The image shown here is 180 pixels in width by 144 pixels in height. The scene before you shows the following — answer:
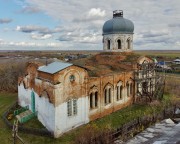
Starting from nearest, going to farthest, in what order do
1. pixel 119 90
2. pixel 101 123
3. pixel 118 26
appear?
pixel 101 123, pixel 119 90, pixel 118 26

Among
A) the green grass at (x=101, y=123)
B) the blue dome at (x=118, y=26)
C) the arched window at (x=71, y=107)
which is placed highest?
the blue dome at (x=118, y=26)

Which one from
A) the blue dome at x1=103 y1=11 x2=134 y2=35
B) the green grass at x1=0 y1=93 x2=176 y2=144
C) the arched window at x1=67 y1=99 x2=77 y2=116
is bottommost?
the green grass at x1=0 y1=93 x2=176 y2=144

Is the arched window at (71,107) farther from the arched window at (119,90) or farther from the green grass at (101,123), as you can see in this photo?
the arched window at (119,90)

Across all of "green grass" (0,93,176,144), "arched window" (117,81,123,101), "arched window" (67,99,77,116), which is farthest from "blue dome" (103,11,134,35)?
"arched window" (67,99,77,116)

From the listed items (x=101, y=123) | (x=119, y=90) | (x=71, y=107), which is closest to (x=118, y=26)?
(x=119, y=90)

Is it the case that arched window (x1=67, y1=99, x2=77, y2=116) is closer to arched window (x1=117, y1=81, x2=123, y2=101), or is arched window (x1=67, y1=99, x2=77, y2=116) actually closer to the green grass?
the green grass

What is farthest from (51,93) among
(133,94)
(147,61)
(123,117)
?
(147,61)

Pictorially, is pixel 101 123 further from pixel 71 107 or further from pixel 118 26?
pixel 118 26

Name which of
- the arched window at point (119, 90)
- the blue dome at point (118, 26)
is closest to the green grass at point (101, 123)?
the arched window at point (119, 90)

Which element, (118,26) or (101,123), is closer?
(101,123)
